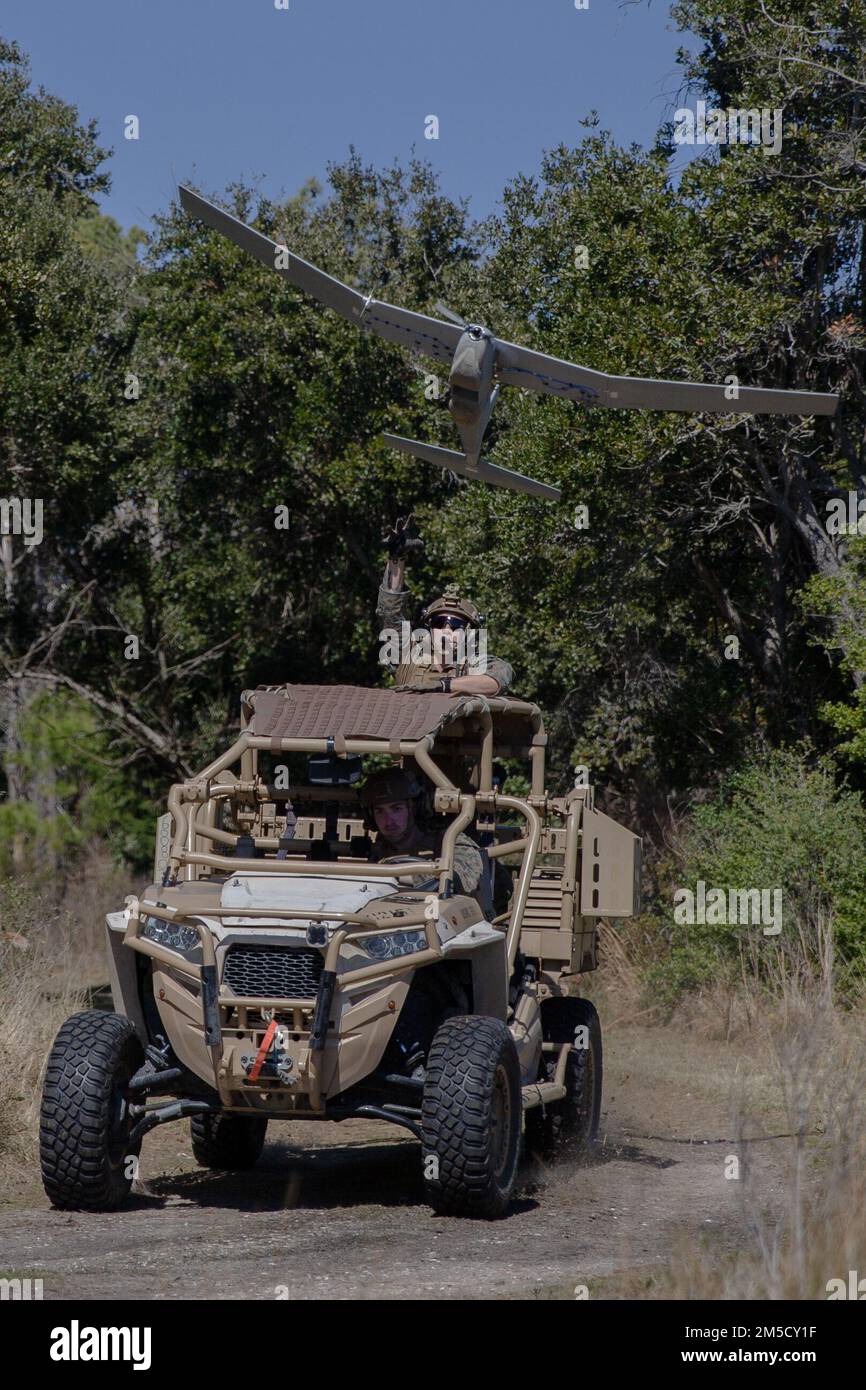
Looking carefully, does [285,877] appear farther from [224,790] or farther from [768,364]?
[768,364]

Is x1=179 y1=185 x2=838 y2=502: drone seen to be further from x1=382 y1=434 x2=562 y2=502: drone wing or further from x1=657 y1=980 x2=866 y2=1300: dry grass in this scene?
x1=657 y1=980 x2=866 y2=1300: dry grass

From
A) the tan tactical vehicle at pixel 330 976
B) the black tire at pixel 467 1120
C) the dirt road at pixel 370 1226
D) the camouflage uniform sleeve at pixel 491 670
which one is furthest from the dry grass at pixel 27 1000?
the camouflage uniform sleeve at pixel 491 670

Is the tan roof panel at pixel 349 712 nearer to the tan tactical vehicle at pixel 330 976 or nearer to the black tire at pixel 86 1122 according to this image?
the tan tactical vehicle at pixel 330 976

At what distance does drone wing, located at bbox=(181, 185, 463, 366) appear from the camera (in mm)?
10680

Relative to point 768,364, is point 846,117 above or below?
above

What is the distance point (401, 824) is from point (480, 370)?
420 cm

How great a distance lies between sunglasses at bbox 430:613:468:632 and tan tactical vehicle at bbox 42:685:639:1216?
35.2 inches

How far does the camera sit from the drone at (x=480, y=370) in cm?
1077

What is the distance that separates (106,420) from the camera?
1831 centimetres

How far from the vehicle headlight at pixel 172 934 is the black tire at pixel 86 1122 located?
46 cm

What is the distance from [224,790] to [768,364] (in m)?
9.44

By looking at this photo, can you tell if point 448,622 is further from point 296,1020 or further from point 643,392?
point 296,1020

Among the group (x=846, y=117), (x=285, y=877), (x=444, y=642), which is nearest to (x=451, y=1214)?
(x=285, y=877)

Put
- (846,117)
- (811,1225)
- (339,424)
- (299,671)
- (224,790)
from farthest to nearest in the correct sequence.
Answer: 1. (299,671)
2. (339,424)
3. (846,117)
4. (224,790)
5. (811,1225)
